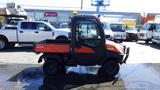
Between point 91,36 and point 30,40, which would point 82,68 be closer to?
point 91,36

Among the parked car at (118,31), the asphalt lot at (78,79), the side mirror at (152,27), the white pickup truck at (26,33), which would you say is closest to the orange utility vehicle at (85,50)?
the asphalt lot at (78,79)

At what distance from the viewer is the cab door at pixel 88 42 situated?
11797mm

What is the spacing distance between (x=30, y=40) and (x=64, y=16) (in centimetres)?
4275

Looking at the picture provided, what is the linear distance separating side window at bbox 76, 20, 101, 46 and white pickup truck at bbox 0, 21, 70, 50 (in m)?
9.73

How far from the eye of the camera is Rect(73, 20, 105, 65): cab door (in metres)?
11.8

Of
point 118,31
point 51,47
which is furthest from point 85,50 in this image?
point 118,31

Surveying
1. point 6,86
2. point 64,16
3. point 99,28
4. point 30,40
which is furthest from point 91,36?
point 64,16

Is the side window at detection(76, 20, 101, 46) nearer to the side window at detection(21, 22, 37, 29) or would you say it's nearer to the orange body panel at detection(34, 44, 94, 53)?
the orange body panel at detection(34, 44, 94, 53)

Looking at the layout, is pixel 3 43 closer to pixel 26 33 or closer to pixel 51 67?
→ pixel 26 33

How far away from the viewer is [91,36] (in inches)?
468

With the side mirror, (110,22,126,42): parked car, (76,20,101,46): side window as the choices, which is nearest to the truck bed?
(76,20,101,46): side window

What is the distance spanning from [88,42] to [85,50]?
30 cm

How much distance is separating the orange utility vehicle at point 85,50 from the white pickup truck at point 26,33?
9495 mm

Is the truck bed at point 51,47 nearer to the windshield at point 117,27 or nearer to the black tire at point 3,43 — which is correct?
the black tire at point 3,43
